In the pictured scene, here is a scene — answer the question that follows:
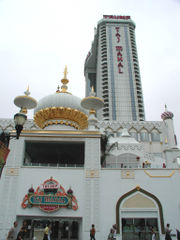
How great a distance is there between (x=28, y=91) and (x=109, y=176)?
1075 cm

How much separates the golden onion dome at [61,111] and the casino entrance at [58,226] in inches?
316

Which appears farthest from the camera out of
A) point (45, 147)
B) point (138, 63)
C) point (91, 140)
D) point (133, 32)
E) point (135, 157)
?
point (133, 32)

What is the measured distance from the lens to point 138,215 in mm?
15992

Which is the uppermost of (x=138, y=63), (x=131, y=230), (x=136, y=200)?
(x=138, y=63)

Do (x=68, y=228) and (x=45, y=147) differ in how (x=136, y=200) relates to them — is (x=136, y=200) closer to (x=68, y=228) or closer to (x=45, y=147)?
(x=68, y=228)

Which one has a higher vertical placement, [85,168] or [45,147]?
[45,147]

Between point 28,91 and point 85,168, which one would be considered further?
point 28,91

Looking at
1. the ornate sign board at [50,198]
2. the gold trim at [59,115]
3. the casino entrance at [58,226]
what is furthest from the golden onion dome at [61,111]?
the casino entrance at [58,226]

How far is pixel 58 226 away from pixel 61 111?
931 centimetres

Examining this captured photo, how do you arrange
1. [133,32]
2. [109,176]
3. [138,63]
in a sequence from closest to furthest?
1. [109,176]
2. [138,63]
3. [133,32]

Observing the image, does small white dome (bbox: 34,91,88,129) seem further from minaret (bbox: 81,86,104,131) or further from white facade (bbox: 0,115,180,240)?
white facade (bbox: 0,115,180,240)

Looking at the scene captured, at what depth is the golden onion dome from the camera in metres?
20.7

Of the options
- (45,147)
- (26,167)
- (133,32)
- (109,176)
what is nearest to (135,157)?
(109,176)

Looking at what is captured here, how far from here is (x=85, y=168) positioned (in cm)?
1705
